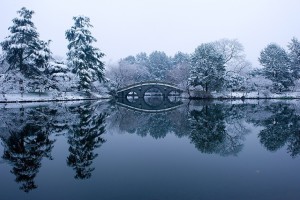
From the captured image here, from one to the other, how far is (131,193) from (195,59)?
147ft

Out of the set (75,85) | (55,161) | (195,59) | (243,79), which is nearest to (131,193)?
(55,161)

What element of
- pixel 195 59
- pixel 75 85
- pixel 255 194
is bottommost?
pixel 255 194

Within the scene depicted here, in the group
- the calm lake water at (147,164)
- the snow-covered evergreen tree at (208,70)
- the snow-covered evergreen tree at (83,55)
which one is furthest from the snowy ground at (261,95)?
the calm lake water at (147,164)

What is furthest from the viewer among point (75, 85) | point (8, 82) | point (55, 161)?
point (75, 85)

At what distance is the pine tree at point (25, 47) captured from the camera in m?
31.2

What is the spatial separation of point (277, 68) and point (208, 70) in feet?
56.2

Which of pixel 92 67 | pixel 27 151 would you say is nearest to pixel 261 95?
pixel 92 67

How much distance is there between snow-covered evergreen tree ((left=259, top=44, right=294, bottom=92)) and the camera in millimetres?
51688

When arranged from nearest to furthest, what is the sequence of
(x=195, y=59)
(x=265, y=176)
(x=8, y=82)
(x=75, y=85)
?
(x=265, y=176)
(x=8, y=82)
(x=75, y=85)
(x=195, y=59)

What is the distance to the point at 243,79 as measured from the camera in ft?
165

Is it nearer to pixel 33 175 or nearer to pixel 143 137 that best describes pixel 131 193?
pixel 33 175

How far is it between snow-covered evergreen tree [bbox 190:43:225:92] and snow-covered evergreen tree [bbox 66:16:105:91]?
16874 millimetres

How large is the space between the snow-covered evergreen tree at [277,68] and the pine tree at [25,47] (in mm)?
42811

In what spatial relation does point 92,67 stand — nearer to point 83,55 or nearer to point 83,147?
point 83,55
